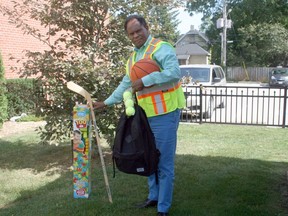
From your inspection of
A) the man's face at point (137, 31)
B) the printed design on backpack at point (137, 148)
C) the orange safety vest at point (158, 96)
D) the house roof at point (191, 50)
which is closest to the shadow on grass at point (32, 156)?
the printed design on backpack at point (137, 148)

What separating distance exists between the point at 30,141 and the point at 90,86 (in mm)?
3023

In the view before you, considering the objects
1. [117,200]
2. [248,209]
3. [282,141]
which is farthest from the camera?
[282,141]

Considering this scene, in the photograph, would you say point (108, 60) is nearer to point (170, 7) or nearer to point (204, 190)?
point (170, 7)

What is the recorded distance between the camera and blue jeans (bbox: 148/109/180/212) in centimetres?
351

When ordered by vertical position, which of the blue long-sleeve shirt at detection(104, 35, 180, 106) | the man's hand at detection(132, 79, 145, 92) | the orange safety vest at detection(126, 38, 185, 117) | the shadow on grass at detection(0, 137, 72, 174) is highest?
the blue long-sleeve shirt at detection(104, 35, 180, 106)

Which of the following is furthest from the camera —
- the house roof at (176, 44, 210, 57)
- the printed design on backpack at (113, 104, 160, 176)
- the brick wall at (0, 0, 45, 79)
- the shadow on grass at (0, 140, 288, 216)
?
the house roof at (176, 44, 210, 57)

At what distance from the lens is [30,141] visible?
803 cm

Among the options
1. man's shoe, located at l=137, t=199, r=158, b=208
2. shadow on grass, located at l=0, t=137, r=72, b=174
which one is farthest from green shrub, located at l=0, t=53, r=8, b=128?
man's shoe, located at l=137, t=199, r=158, b=208

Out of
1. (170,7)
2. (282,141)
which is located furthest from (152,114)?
(282,141)

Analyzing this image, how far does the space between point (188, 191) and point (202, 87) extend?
5783 millimetres

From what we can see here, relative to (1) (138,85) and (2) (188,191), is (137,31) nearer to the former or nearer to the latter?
(1) (138,85)

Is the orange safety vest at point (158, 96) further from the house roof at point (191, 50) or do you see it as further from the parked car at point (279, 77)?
the house roof at point (191, 50)

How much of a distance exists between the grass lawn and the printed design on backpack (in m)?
0.70

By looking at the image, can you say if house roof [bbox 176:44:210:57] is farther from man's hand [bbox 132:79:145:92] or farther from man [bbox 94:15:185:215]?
man's hand [bbox 132:79:145:92]
